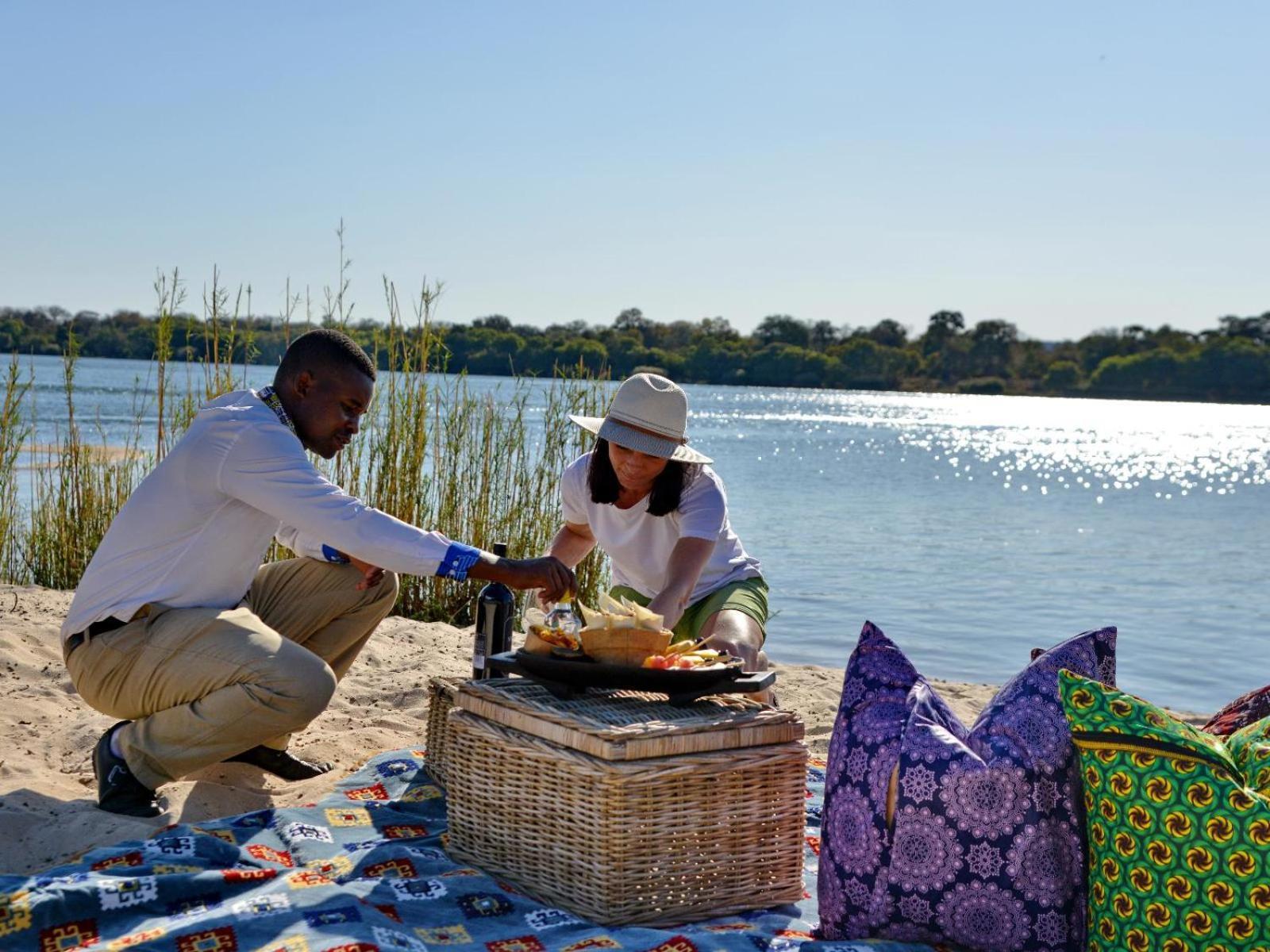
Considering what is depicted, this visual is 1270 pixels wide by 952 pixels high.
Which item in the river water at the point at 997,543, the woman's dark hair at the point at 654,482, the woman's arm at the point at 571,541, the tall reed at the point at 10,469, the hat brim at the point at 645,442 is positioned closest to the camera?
the hat brim at the point at 645,442

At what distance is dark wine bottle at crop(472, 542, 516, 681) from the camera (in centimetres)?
Answer: 332

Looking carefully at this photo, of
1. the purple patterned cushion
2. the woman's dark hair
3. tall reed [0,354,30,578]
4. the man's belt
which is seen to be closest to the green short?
the woman's dark hair

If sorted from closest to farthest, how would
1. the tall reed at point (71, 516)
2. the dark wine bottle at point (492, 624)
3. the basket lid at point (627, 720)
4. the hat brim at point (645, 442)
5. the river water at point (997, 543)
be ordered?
the basket lid at point (627, 720) < the dark wine bottle at point (492, 624) < the hat brim at point (645, 442) < the tall reed at point (71, 516) < the river water at point (997, 543)

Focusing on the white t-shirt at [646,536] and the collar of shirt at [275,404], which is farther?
the white t-shirt at [646,536]

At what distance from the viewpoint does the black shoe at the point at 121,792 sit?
3066 millimetres

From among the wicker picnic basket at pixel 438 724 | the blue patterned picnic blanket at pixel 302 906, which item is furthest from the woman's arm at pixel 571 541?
the blue patterned picnic blanket at pixel 302 906

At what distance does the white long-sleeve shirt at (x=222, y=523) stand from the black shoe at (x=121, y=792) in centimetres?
35

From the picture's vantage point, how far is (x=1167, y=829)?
2117 mm

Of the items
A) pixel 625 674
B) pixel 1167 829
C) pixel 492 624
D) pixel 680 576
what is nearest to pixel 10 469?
pixel 492 624

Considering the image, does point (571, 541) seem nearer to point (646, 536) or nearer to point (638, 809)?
point (646, 536)

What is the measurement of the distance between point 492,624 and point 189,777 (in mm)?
893

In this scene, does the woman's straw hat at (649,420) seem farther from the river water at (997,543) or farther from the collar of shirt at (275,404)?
the river water at (997,543)

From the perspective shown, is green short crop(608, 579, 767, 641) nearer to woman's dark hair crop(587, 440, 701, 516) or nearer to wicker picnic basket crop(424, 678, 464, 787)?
woman's dark hair crop(587, 440, 701, 516)

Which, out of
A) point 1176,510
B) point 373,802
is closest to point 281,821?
point 373,802
